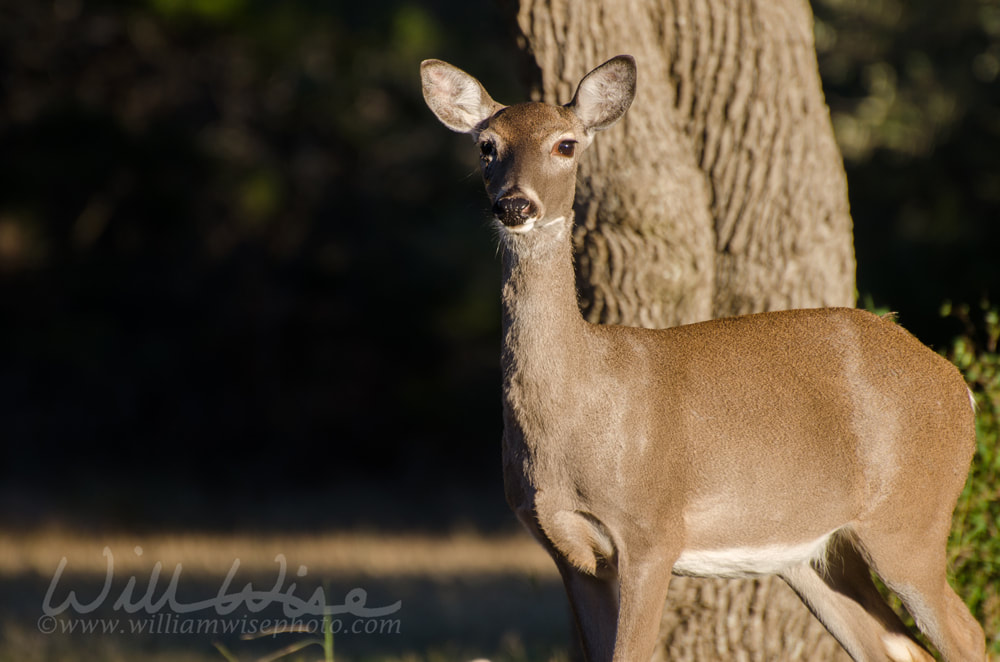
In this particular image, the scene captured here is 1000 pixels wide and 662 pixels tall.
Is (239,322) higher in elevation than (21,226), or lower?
lower

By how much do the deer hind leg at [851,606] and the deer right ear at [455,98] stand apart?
2065mm

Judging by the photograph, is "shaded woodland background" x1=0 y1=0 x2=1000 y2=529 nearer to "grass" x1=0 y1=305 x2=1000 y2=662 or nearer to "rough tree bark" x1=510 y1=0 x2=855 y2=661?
"grass" x1=0 y1=305 x2=1000 y2=662

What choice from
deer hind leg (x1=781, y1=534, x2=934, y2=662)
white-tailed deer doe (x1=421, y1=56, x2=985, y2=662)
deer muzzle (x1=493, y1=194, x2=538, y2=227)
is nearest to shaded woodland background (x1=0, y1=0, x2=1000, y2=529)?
deer hind leg (x1=781, y1=534, x2=934, y2=662)

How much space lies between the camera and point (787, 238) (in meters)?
5.20

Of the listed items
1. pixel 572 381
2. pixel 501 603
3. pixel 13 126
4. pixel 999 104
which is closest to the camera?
pixel 572 381

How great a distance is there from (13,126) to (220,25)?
145 inches

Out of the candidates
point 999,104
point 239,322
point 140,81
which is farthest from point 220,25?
point 999,104

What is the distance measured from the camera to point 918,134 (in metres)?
12.6

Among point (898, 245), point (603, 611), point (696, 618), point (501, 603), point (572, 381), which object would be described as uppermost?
point (572, 381)

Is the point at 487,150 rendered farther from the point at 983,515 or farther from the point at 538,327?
the point at 983,515

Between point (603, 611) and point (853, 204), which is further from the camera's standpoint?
point (853, 204)

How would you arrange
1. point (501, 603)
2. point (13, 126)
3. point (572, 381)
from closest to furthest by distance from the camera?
point (572, 381)
point (501, 603)
point (13, 126)

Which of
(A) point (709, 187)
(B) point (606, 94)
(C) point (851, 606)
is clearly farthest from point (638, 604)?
(A) point (709, 187)

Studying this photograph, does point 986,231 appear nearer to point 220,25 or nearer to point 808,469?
point 220,25
